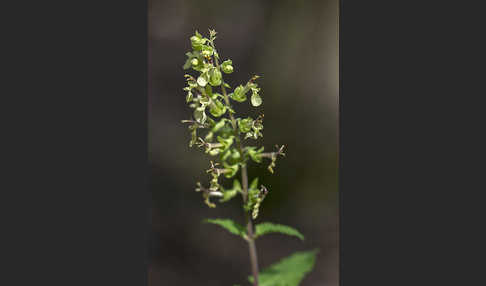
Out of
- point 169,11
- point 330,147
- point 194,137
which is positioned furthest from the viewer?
point 330,147

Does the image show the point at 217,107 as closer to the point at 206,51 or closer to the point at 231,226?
the point at 206,51

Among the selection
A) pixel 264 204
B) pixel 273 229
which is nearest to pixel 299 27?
pixel 264 204

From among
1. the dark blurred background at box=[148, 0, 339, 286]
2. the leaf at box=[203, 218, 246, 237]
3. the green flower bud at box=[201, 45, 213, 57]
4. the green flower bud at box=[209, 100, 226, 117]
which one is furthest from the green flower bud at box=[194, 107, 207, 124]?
the dark blurred background at box=[148, 0, 339, 286]

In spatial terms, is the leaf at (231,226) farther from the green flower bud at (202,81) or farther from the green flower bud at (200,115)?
the green flower bud at (202,81)

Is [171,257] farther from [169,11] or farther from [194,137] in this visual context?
[169,11]

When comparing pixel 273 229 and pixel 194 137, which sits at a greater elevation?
pixel 194 137

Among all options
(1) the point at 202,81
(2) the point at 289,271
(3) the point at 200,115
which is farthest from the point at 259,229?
(1) the point at 202,81
